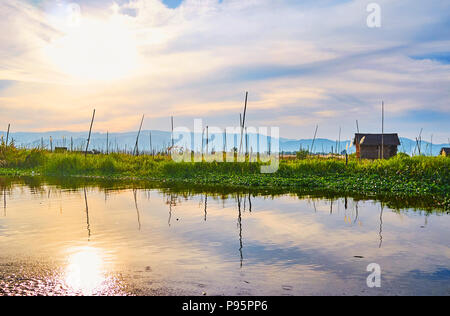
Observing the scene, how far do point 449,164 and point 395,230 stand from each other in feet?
30.4

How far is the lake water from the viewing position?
15.2 ft

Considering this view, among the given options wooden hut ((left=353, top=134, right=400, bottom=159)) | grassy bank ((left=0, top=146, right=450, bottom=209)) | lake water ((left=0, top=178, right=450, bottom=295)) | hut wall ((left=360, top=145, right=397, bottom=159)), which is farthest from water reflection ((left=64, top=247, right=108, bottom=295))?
hut wall ((left=360, top=145, right=397, bottom=159))

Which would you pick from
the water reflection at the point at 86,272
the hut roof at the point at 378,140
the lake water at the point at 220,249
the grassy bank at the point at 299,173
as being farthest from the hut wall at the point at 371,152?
the water reflection at the point at 86,272

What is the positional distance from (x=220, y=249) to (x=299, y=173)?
1216 centimetres

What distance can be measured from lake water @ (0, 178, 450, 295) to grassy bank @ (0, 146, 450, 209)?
13.6 ft

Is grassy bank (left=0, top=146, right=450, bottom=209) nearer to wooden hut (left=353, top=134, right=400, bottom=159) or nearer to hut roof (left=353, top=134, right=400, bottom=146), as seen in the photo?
hut roof (left=353, top=134, right=400, bottom=146)

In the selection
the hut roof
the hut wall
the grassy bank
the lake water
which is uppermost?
the hut roof

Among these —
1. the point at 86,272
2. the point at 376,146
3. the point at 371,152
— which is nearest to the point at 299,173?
the point at 86,272

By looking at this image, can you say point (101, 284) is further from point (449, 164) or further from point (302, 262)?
point (449, 164)

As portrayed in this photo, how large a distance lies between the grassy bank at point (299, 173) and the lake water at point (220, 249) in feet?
13.6

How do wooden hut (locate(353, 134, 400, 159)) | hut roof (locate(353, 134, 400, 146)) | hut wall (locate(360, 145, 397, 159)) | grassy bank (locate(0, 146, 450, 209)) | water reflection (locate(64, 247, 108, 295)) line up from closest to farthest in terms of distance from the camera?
water reflection (locate(64, 247, 108, 295)) < grassy bank (locate(0, 146, 450, 209)) < hut roof (locate(353, 134, 400, 146)) < wooden hut (locate(353, 134, 400, 159)) < hut wall (locate(360, 145, 397, 159))

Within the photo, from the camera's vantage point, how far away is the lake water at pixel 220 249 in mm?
4637
